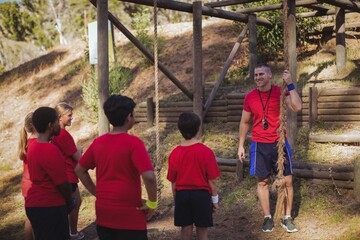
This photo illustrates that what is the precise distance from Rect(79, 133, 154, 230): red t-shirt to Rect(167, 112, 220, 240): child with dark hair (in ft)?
3.03

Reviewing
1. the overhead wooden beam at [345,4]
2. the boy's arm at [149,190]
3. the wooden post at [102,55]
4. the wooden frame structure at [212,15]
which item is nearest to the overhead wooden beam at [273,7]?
the wooden frame structure at [212,15]

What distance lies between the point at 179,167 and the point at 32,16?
1482 inches

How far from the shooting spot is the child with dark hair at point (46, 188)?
364 cm

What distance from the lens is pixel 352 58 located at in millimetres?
11422

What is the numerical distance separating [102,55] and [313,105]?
3.95 metres

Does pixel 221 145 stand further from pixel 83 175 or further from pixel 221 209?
pixel 83 175

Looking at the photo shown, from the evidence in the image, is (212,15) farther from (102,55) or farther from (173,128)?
(102,55)

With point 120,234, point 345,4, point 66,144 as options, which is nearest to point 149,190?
point 120,234

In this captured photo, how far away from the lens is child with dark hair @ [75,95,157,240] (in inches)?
121

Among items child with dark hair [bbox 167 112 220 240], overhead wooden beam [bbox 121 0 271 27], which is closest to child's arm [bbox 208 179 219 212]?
child with dark hair [bbox 167 112 220 240]

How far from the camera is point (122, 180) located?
310 centimetres

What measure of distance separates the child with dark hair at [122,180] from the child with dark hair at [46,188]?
0.63 meters

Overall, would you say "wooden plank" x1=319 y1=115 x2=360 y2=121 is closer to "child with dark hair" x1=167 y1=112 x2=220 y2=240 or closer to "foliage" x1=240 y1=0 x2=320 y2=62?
"foliage" x1=240 y1=0 x2=320 y2=62

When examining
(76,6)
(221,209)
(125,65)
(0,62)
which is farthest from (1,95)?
(76,6)
